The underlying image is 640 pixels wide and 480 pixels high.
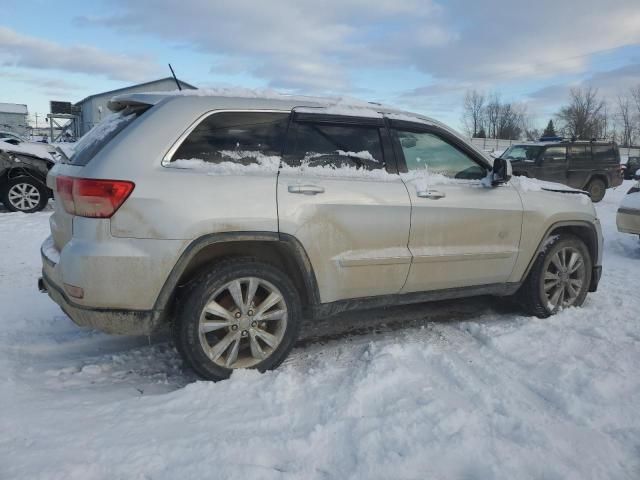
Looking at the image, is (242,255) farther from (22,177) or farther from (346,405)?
(22,177)

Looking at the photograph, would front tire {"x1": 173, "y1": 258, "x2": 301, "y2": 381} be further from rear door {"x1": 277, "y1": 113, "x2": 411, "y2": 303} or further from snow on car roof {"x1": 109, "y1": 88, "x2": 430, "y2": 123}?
snow on car roof {"x1": 109, "y1": 88, "x2": 430, "y2": 123}

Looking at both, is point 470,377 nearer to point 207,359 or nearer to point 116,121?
point 207,359

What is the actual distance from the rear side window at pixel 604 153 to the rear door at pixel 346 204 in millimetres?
13926

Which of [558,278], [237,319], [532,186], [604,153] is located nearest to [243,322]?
[237,319]

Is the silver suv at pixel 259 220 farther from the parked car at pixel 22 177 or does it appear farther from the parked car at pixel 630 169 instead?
the parked car at pixel 630 169

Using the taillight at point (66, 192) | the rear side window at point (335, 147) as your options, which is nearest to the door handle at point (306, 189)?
the rear side window at point (335, 147)

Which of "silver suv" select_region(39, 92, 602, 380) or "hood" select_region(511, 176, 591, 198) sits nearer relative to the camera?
"silver suv" select_region(39, 92, 602, 380)

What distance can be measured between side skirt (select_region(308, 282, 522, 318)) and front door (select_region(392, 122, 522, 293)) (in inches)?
2.0

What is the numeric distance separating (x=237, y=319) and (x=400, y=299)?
1286mm

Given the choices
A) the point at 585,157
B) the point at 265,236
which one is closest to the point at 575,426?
the point at 265,236

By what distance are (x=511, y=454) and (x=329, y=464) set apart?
880 millimetres

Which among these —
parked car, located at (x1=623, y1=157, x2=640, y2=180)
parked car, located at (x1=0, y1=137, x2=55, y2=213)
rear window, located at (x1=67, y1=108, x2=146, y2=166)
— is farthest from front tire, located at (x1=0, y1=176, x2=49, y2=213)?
parked car, located at (x1=623, y1=157, x2=640, y2=180)

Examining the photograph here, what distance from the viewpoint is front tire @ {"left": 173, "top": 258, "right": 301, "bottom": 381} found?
118 inches

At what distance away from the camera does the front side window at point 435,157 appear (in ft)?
12.4
